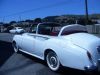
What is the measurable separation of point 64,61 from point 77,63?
1.58 ft

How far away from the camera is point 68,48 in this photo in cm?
556

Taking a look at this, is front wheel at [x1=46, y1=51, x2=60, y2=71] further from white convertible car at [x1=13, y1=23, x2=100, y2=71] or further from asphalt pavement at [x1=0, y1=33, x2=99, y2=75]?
asphalt pavement at [x1=0, y1=33, x2=99, y2=75]

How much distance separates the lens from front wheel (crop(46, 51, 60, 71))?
241 inches

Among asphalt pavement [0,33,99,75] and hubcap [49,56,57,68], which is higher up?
hubcap [49,56,57,68]

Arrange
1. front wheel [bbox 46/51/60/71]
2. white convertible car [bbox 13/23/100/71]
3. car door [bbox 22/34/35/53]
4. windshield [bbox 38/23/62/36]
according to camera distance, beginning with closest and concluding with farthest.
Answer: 1. white convertible car [bbox 13/23/100/71]
2. front wheel [bbox 46/51/60/71]
3. car door [bbox 22/34/35/53]
4. windshield [bbox 38/23/62/36]

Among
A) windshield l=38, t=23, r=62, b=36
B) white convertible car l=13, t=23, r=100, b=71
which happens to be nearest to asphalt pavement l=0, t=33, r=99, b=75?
white convertible car l=13, t=23, r=100, b=71

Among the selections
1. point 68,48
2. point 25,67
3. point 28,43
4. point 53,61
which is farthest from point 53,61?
point 28,43

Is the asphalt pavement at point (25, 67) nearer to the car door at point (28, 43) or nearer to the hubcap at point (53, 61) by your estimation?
the hubcap at point (53, 61)

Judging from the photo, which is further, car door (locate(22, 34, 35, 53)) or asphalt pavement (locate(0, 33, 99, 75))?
car door (locate(22, 34, 35, 53))

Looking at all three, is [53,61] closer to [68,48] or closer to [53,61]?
[53,61]

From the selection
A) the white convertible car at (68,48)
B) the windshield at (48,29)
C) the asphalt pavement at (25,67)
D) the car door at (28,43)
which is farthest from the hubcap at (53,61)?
the windshield at (48,29)

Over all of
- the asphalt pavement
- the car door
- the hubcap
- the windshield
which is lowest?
the asphalt pavement

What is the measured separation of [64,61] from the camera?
18.7ft

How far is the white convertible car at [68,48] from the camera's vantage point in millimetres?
5238
